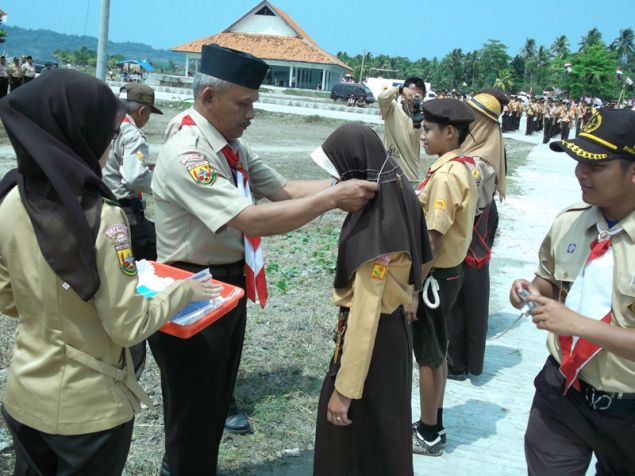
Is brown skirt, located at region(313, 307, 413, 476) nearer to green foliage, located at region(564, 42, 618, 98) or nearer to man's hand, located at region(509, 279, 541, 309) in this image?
man's hand, located at region(509, 279, 541, 309)

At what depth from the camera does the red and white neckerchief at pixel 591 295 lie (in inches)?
91.3

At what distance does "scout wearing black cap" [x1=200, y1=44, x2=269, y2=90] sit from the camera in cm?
289

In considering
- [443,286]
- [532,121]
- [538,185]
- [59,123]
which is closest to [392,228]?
[59,123]

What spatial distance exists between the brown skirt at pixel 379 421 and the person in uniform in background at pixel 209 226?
0.63m

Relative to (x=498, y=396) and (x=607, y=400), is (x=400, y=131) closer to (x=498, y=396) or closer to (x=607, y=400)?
(x=498, y=396)

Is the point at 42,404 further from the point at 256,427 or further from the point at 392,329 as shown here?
the point at 256,427

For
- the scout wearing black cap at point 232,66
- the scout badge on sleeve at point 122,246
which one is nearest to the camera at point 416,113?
the scout wearing black cap at point 232,66

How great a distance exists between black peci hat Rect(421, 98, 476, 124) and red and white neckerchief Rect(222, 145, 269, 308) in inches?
49.1

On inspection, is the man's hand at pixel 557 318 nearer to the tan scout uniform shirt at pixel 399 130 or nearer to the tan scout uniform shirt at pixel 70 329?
the tan scout uniform shirt at pixel 70 329

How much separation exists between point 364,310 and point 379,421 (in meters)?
0.57

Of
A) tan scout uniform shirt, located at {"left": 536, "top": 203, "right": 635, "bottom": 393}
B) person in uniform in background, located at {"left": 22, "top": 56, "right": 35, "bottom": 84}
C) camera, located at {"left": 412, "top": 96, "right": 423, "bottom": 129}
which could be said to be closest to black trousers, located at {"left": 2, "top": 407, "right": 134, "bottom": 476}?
tan scout uniform shirt, located at {"left": 536, "top": 203, "right": 635, "bottom": 393}

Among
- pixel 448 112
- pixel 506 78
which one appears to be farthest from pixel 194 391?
pixel 506 78

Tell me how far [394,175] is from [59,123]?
127 centimetres

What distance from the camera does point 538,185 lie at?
15.3 m
